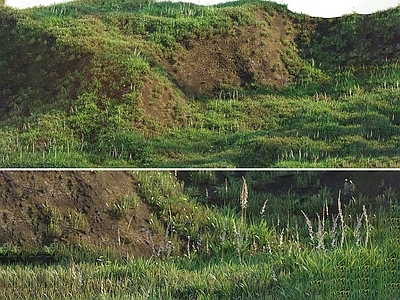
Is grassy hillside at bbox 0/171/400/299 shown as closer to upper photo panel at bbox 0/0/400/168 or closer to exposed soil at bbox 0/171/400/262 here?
exposed soil at bbox 0/171/400/262

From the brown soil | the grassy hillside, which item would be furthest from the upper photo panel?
the grassy hillside

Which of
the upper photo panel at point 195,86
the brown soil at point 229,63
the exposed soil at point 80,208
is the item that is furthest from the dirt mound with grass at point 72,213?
the brown soil at point 229,63

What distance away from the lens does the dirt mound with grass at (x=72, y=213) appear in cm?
677

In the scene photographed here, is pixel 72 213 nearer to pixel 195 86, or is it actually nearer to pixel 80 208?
pixel 80 208

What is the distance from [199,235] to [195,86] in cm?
836

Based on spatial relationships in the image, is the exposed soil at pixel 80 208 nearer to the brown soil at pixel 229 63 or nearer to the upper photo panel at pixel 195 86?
the upper photo panel at pixel 195 86

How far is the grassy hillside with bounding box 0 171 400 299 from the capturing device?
4.63 metres

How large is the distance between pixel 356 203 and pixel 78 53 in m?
8.93

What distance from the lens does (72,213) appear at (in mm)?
6938

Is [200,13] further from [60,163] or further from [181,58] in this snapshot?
[60,163]

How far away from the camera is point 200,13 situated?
59.3ft

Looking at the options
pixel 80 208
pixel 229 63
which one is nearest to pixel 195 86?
pixel 229 63

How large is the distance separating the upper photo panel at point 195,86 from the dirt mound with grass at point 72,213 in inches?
99.1

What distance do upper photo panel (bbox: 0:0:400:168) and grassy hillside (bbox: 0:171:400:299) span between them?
205 cm
